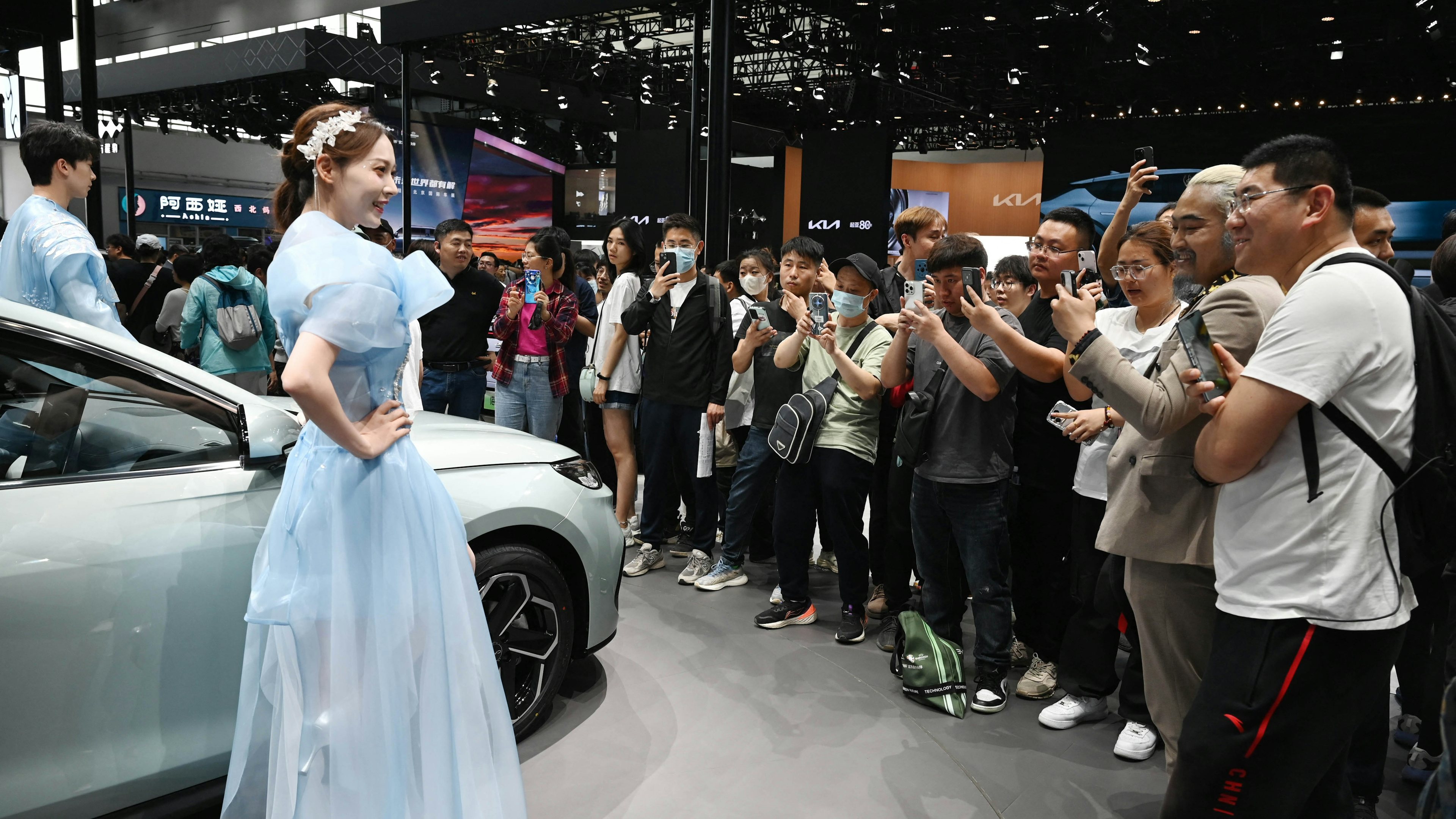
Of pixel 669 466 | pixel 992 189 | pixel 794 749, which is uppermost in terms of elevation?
pixel 992 189

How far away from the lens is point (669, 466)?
4492mm

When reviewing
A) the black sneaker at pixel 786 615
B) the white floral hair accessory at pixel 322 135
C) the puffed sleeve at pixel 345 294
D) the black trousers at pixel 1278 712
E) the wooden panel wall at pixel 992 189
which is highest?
the wooden panel wall at pixel 992 189

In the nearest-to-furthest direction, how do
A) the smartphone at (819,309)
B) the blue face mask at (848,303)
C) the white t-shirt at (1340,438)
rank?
the white t-shirt at (1340,438) < the smartphone at (819,309) < the blue face mask at (848,303)

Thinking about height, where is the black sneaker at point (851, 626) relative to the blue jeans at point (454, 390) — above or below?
below

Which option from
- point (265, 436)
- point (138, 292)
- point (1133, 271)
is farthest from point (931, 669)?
point (138, 292)

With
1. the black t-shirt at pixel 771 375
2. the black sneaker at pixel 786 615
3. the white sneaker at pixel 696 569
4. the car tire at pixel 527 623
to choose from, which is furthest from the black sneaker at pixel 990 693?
the white sneaker at pixel 696 569

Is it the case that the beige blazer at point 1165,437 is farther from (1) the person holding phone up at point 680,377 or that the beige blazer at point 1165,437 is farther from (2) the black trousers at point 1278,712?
(1) the person holding phone up at point 680,377

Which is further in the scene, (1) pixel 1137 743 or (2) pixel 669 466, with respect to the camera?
(2) pixel 669 466

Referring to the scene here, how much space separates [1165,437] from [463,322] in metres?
3.74

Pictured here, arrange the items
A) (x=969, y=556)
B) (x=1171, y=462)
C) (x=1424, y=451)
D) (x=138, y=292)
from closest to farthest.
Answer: (x=1424, y=451)
(x=1171, y=462)
(x=969, y=556)
(x=138, y=292)

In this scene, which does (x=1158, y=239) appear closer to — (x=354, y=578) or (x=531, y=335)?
(x=354, y=578)

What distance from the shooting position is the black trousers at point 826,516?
3564 millimetres

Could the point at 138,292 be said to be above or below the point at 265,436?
above

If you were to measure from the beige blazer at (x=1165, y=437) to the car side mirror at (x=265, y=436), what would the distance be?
5.49 ft
